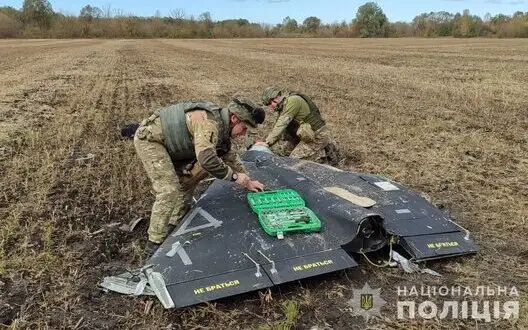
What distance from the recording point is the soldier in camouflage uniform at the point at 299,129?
6992mm

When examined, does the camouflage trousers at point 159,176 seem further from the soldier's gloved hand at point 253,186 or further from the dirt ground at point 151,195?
the soldier's gloved hand at point 253,186

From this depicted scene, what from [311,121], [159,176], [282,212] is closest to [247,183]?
[282,212]

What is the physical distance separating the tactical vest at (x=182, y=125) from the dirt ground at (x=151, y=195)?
1.02m

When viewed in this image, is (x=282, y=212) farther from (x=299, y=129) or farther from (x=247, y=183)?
(x=299, y=129)

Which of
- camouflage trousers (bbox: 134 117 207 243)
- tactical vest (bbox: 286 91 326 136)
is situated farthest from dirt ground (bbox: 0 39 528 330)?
tactical vest (bbox: 286 91 326 136)

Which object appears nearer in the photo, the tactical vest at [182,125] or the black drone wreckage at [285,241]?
the black drone wreckage at [285,241]

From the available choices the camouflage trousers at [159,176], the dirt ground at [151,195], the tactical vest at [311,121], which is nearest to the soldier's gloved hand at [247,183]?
the camouflage trousers at [159,176]

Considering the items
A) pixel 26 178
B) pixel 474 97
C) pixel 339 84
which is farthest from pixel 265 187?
pixel 339 84

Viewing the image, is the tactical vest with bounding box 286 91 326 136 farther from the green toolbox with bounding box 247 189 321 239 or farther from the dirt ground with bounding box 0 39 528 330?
the green toolbox with bounding box 247 189 321 239

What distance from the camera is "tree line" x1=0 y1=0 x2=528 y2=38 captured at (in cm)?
7175

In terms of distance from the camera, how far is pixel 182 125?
179 inches

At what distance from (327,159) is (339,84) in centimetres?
851

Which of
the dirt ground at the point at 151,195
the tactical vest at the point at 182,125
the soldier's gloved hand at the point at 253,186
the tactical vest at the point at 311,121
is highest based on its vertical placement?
the tactical vest at the point at 182,125

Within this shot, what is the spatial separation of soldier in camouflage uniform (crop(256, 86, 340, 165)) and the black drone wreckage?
1733 millimetres
